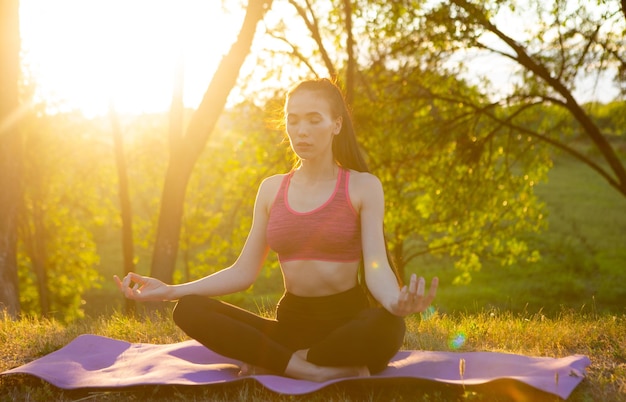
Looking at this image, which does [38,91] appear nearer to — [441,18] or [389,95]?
[389,95]

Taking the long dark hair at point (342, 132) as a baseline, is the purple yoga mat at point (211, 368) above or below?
below

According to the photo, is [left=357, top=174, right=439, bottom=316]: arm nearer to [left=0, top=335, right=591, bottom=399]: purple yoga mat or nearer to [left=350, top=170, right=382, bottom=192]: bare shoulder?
[left=350, top=170, right=382, bottom=192]: bare shoulder

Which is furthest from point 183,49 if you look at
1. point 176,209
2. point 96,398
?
point 96,398

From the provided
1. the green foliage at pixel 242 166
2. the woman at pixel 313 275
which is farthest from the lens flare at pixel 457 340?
the green foliage at pixel 242 166

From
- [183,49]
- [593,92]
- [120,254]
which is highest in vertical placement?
[183,49]

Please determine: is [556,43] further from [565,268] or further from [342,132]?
[565,268]

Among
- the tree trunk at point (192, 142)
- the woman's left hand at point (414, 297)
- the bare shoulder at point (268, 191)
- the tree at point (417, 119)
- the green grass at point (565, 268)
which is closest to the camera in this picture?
the woman's left hand at point (414, 297)

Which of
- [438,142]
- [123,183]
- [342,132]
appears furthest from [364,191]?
[123,183]

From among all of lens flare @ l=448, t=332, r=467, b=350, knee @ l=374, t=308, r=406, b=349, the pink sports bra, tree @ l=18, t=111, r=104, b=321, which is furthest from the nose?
tree @ l=18, t=111, r=104, b=321

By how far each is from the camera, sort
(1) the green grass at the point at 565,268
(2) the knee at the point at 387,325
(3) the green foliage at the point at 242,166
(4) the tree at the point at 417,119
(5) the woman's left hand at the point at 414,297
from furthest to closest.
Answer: (1) the green grass at the point at 565,268
(3) the green foliage at the point at 242,166
(4) the tree at the point at 417,119
(2) the knee at the point at 387,325
(5) the woman's left hand at the point at 414,297

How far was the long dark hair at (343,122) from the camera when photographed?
4602mm

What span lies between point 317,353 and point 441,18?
323 inches

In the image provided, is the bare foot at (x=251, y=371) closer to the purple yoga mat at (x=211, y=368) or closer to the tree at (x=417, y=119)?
the purple yoga mat at (x=211, y=368)

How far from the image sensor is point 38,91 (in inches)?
826
